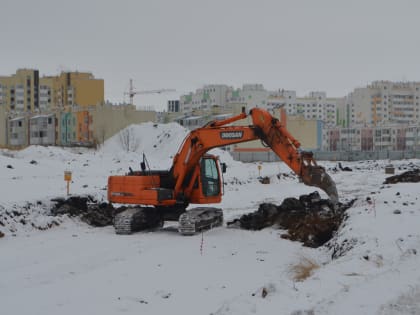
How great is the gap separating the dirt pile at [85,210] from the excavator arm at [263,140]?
315 centimetres

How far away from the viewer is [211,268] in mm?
12742

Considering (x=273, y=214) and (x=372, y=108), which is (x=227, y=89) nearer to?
(x=372, y=108)

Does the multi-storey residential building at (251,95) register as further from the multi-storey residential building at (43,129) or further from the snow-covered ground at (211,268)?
the snow-covered ground at (211,268)

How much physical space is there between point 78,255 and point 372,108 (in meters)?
151

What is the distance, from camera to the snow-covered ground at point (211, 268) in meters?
8.67

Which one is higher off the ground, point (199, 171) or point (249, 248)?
point (199, 171)

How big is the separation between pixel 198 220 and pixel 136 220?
1963 millimetres

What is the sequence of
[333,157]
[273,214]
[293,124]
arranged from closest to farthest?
[273,214], [333,157], [293,124]

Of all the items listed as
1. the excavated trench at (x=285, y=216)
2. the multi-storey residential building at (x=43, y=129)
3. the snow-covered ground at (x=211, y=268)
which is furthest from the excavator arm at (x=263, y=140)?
the multi-storey residential building at (x=43, y=129)

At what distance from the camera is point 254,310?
318 inches

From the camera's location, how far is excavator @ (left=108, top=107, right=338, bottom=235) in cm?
1736

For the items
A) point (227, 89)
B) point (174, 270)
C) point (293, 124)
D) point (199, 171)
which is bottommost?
point (174, 270)

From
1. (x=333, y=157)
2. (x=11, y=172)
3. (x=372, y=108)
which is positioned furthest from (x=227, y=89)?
(x=11, y=172)

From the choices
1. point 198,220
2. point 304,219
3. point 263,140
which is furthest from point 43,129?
point 304,219
